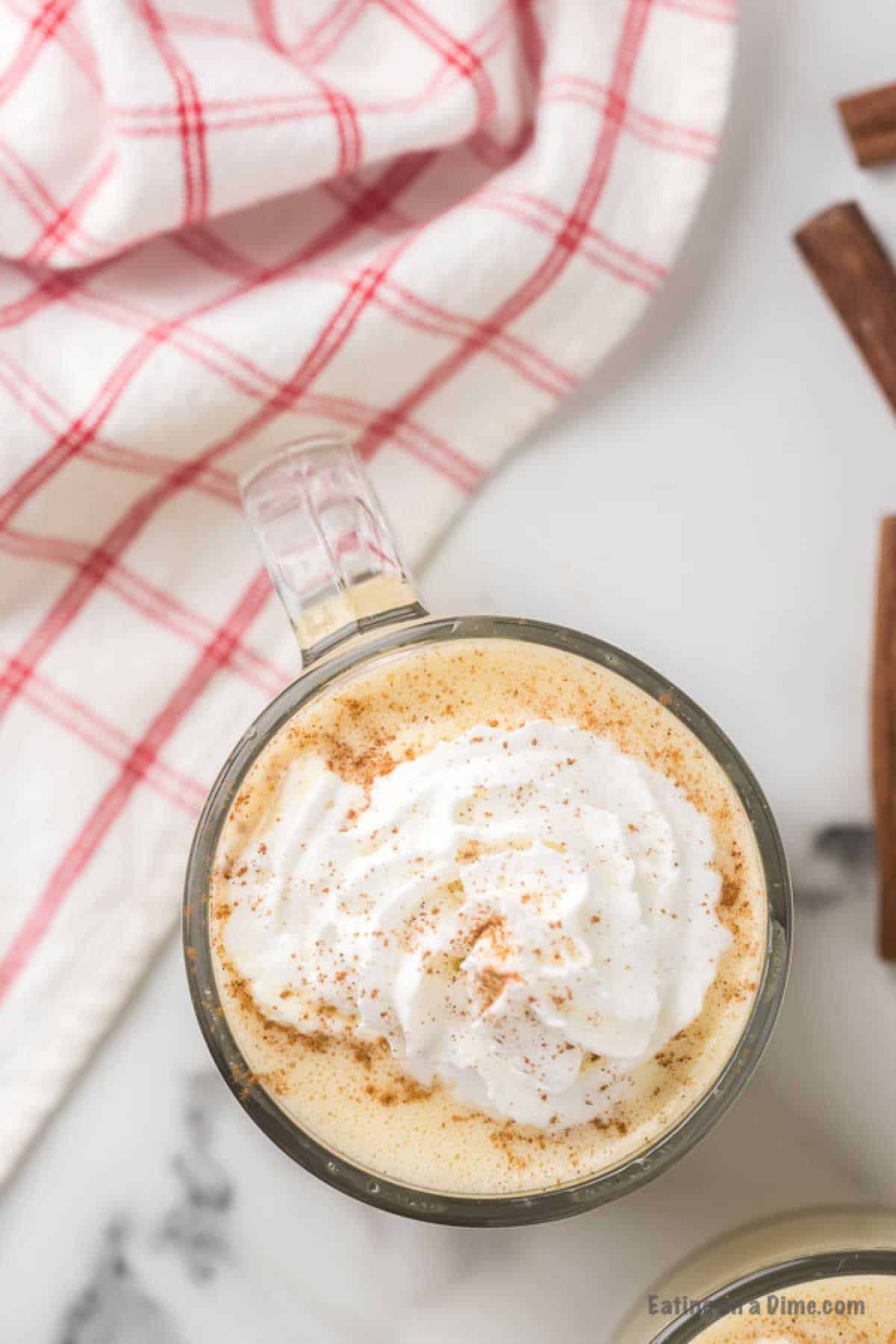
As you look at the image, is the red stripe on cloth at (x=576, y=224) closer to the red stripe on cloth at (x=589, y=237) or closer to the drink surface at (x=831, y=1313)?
the red stripe on cloth at (x=589, y=237)

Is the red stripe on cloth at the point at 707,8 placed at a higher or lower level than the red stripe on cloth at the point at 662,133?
higher

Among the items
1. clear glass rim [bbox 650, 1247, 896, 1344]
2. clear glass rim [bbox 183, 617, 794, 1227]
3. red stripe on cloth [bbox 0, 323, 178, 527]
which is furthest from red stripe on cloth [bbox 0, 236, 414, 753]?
clear glass rim [bbox 650, 1247, 896, 1344]

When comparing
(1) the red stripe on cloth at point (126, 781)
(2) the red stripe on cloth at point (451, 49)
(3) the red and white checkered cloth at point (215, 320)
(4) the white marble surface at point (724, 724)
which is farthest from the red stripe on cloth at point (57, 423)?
(2) the red stripe on cloth at point (451, 49)

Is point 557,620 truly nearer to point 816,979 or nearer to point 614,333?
point 614,333

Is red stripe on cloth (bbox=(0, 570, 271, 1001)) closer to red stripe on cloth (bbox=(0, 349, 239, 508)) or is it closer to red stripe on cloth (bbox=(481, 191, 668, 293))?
red stripe on cloth (bbox=(0, 349, 239, 508))

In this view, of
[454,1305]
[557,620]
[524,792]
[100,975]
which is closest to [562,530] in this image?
[557,620]

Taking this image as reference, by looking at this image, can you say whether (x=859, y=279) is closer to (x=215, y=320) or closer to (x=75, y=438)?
(x=215, y=320)

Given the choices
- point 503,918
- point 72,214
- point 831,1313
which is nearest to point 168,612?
point 72,214
